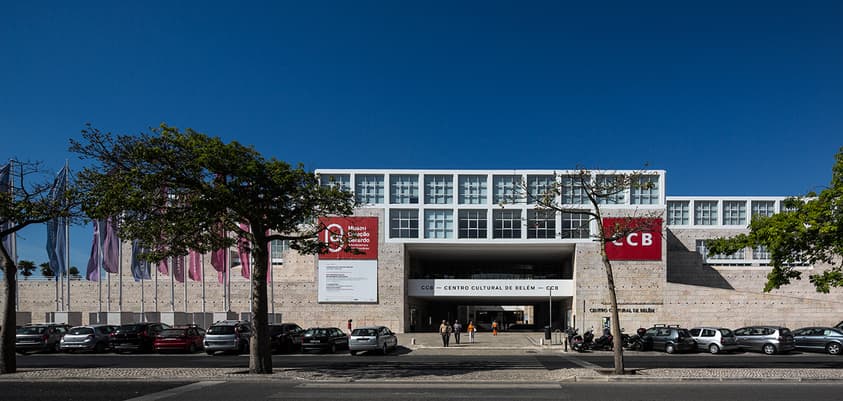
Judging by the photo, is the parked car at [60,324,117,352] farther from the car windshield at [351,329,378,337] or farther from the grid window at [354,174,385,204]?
the grid window at [354,174,385,204]

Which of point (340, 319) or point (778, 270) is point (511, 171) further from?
point (778, 270)

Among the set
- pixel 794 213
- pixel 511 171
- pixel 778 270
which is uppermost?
pixel 511 171

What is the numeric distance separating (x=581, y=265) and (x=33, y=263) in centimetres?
6953

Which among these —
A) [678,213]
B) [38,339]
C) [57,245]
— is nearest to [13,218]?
[38,339]

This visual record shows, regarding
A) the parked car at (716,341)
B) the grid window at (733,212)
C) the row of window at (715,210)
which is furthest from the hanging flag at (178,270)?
the grid window at (733,212)

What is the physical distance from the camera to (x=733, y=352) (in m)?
35.2

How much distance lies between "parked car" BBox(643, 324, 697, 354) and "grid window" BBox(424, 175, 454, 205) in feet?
84.6

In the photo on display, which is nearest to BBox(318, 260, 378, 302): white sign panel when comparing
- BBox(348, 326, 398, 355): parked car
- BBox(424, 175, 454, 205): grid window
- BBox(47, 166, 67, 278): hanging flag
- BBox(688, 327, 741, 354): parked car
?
BBox(424, 175, 454, 205): grid window

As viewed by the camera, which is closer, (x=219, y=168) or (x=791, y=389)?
(x=791, y=389)

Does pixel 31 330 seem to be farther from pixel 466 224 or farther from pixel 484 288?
pixel 484 288

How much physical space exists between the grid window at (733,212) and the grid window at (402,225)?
36.8 m

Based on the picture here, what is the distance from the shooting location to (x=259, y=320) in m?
20.3

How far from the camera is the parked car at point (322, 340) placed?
110 ft

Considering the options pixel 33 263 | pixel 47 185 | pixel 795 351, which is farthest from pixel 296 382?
pixel 33 263
